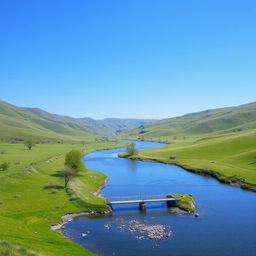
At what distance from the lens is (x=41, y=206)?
242 ft

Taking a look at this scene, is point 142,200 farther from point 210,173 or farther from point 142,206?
point 210,173

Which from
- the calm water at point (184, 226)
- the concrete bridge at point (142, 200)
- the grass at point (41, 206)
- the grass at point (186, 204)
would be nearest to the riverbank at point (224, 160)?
the calm water at point (184, 226)

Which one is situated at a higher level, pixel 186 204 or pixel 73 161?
pixel 73 161

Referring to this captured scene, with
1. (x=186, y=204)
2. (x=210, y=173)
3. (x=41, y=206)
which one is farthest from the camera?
(x=210, y=173)

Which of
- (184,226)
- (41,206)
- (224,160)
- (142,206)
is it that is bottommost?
(184,226)

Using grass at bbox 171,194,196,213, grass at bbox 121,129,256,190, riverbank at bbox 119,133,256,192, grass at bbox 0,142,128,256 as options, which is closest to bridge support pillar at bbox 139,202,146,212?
grass at bbox 171,194,196,213

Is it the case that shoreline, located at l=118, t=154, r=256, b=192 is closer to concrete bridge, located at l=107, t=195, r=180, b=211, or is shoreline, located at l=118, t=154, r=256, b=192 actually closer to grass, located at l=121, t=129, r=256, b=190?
grass, located at l=121, t=129, r=256, b=190

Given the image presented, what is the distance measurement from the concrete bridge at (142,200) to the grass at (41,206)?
530cm

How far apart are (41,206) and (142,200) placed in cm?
2864

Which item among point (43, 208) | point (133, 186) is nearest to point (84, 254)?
point (43, 208)

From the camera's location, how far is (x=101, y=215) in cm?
7131

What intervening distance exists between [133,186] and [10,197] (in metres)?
44.5

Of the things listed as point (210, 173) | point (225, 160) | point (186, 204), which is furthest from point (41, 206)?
point (225, 160)

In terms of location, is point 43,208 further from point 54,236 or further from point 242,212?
point 242,212
